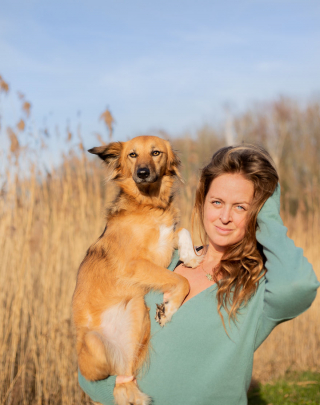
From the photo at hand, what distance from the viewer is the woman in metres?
1.62

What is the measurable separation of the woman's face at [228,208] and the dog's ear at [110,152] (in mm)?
915

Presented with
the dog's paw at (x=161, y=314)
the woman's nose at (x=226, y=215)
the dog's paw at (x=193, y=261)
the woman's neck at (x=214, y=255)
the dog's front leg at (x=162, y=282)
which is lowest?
the dog's paw at (x=161, y=314)

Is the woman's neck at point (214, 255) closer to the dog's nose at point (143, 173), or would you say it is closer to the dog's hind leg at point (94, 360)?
the dog's nose at point (143, 173)

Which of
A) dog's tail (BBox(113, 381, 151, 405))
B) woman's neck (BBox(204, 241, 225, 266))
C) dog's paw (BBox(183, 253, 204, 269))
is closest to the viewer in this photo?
dog's tail (BBox(113, 381, 151, 405))

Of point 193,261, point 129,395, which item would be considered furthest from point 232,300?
point 129,395

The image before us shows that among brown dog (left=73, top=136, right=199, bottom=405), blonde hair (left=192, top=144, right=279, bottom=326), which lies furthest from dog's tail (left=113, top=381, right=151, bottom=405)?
blonde hair (left=192, top=144, right=279, bottom=326)

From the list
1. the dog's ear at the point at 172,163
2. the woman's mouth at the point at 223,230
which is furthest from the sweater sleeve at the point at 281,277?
the dog's ear at the point at 172,163

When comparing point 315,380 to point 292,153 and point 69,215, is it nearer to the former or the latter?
point 69,215

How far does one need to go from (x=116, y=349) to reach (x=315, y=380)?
3.37 meters

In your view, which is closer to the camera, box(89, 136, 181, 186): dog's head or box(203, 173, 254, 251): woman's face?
box(203, 173, 254, 251): woman's face

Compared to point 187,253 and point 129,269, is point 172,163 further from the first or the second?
point 129,269

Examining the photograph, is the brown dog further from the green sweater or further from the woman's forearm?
the woman's forearm

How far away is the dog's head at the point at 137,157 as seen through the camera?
2654 millimetres

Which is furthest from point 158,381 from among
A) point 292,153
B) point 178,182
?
point 292,153
